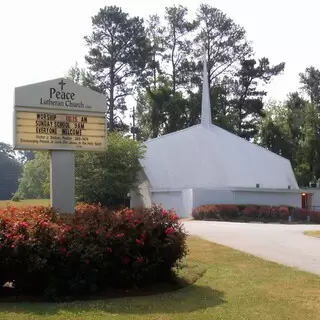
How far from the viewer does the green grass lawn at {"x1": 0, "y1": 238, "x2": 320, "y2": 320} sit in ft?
22.4

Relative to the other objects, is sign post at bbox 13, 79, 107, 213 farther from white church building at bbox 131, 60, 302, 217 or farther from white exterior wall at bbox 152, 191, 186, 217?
white exterior wall at bbox 152, 191, 186, 217

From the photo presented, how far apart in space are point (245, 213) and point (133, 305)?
28659 millimetres

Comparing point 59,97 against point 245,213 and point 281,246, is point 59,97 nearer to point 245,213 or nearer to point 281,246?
point 281,246

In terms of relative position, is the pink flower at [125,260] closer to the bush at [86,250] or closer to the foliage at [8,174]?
the bush at [86,250]

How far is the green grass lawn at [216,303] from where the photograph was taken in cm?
684

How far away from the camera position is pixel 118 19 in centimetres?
5919

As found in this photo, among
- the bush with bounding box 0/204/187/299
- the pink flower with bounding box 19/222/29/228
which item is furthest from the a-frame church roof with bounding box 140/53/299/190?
the pink flower with bounding box 19/222/29/228

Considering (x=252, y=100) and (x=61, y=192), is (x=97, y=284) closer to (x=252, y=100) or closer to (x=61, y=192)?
(x=61, y=192)

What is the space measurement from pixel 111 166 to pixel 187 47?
105 feet

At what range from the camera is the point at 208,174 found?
40.6 meters

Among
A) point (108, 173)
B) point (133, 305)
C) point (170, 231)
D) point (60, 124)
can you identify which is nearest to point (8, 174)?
point (108, 173)

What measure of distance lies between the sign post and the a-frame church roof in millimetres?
27873

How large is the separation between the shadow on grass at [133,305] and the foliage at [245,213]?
26802mm

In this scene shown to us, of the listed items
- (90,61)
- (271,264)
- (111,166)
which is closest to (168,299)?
(271,264)
